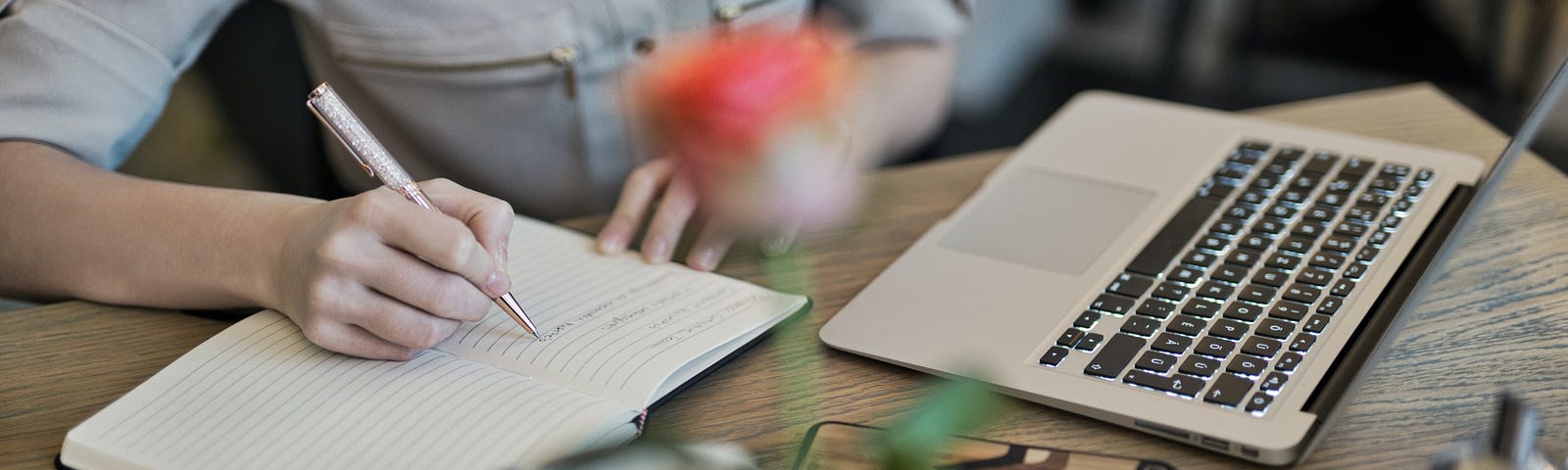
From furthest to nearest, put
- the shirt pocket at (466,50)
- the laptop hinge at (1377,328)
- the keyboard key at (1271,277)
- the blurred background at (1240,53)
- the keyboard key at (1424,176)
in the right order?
the blurred background at (1240,53) < the shirt pocket at (466,50) < the keyboard key at (1424,176) < the keyboard key at (1271,277) < the laptop hinge at (1377,328)

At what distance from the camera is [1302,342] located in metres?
0.54

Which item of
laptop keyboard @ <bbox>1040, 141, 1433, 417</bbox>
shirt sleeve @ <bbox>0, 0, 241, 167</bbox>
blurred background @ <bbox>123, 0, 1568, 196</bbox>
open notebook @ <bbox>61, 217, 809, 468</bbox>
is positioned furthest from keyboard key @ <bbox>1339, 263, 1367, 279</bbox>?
blurred background @ <bbox>123, 0, 1568, 196</bbox>

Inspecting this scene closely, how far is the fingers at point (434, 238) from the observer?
1.75ft

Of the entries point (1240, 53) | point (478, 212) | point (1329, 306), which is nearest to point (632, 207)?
point (478, 212)

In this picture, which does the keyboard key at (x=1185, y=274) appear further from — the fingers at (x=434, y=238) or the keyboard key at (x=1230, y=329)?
the fingers at (x=434, y=238)

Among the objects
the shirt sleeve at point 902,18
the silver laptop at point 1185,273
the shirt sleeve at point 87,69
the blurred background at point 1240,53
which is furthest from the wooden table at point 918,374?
the blurred background at point 1240,53

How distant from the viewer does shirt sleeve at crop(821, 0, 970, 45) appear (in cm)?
97

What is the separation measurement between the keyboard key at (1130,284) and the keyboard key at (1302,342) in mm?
81

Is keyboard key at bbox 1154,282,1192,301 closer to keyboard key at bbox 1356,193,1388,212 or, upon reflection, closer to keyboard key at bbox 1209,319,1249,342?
keyboard key at bbox 1209,319,1249,342

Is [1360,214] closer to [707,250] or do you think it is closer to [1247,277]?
[1247,277]

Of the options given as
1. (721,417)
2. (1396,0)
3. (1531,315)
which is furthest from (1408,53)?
(721,417)

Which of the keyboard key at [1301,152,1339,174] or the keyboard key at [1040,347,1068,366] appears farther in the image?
the keyboard key at [1301,152,1339,174]

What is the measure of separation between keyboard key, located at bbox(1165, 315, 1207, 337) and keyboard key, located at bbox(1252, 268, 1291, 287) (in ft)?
0.18

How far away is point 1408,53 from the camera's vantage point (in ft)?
8.02
